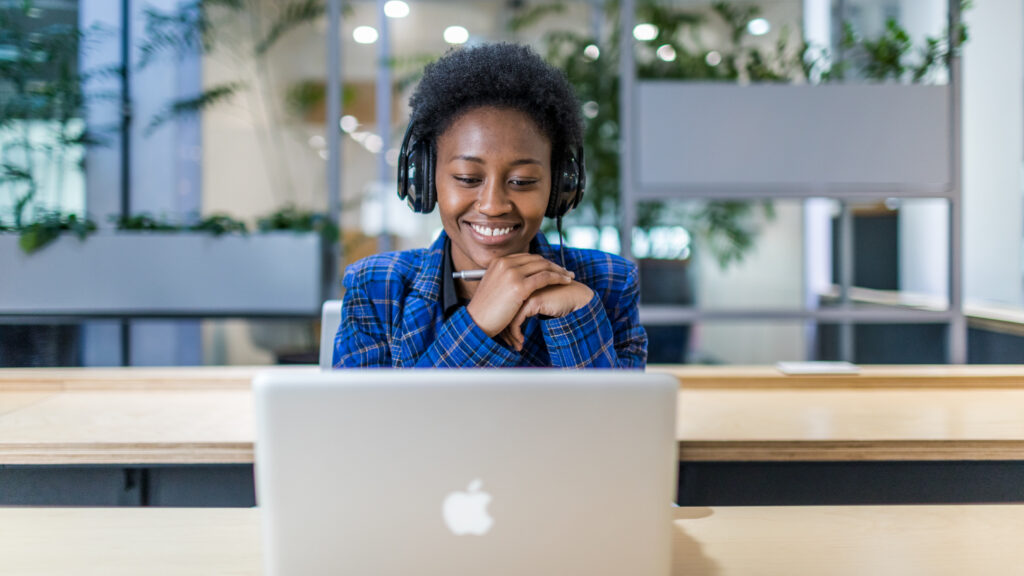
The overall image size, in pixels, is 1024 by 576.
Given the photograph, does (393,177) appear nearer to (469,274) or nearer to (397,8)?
(397,8)

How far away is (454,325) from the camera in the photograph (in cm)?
107

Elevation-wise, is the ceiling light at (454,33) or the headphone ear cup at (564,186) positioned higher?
the ceiling light at (454,33)

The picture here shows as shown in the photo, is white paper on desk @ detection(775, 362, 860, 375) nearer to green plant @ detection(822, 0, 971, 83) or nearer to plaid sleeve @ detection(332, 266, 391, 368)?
plaid sleeve @ detection(332, 266, 391, 368)

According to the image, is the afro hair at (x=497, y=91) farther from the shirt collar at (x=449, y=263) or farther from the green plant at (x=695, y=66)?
the green plant at (x=695, y=66)

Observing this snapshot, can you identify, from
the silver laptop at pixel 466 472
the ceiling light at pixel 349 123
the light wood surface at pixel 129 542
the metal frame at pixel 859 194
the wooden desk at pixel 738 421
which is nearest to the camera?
the silver laptop at pixel 466 472

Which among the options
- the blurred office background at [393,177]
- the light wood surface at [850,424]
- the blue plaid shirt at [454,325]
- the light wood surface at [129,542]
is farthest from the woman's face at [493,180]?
the blurred office background at [393,177]

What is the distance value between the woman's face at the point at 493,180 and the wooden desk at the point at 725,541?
461 mm

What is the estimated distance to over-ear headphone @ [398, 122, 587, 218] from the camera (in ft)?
3.97

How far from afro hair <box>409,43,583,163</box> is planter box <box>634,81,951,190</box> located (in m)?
1.68

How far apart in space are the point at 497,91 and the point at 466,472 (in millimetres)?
685

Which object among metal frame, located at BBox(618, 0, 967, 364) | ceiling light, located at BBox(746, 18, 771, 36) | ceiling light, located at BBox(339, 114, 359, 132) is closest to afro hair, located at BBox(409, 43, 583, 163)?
metal frame, located at BBox(618, 0, 967, 364)

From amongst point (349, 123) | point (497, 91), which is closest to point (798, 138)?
point (497, 91)

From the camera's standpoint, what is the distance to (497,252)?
3.77 ft

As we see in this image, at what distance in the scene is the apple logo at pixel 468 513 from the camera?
62cm
